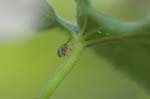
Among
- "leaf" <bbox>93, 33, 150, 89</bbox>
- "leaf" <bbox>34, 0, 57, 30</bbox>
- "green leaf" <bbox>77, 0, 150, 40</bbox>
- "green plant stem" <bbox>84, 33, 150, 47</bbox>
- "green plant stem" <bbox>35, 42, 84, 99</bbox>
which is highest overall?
"leaf" <bbox>34, 0, 57, 30</bbox>

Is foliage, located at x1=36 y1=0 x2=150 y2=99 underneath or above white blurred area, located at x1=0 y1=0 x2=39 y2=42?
underneath

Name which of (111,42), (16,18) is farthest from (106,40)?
(16,18)

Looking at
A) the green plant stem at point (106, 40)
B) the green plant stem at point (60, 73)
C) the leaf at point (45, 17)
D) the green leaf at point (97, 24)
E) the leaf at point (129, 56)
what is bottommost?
the green plant stem at point (60, 73)

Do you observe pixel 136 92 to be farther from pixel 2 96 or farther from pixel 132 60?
pixel 2 96

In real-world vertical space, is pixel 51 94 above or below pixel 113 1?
below

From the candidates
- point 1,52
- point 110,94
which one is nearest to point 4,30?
point 1,52
